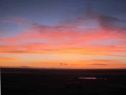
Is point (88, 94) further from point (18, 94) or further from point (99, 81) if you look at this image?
point (99, 81)

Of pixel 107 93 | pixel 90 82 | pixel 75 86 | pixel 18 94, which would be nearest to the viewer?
pixel 18 94

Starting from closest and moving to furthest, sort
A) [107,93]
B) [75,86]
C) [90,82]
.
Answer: [107,93] → [75,86] → [90,82]

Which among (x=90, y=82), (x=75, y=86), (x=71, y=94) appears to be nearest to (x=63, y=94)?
(x=71, y=94)

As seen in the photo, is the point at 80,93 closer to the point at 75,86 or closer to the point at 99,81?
the point at 75,86

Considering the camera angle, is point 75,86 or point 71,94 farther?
point 75,86

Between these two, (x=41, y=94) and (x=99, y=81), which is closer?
(x=41, y=94)

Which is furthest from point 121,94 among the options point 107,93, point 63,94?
point 63,94

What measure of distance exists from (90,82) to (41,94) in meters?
5.95

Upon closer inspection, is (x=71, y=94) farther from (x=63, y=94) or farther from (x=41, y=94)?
(x=41, y=94)

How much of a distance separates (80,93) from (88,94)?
61cm

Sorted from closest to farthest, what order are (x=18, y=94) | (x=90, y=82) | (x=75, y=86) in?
(x=18, y=94) → (x=75, y=86) → (x=90, y=82)

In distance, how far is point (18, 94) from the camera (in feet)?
40.5

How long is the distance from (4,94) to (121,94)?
17.2 ft

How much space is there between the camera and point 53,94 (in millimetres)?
12500
